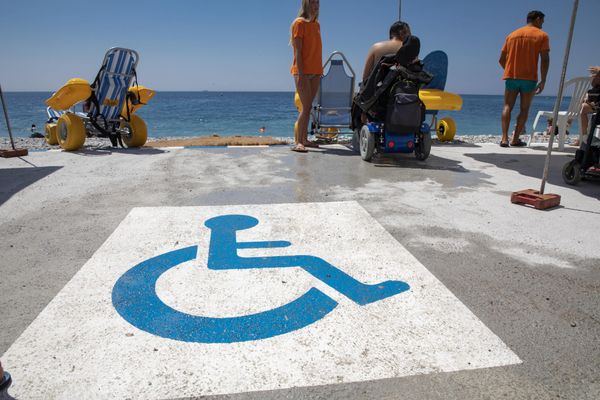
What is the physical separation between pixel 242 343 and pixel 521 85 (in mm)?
7666

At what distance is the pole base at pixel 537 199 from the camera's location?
3484 mm

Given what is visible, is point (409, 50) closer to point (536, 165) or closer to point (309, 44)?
point (309, 44)

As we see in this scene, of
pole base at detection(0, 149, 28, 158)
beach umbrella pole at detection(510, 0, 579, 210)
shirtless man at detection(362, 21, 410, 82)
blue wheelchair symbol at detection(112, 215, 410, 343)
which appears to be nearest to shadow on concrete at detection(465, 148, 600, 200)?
beach umbrella pole at detection(510, 0, 579, 210)

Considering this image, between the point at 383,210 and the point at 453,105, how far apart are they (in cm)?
462

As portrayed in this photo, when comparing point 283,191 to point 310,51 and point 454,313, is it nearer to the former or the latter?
point 454,313

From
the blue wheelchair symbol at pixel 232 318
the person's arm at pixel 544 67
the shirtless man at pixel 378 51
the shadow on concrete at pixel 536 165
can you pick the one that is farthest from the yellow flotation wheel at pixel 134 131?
the person's arm at pixel 544 67

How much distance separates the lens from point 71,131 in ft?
20.6

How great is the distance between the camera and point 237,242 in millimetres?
2734

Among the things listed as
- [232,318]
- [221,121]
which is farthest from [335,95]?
[221,121]

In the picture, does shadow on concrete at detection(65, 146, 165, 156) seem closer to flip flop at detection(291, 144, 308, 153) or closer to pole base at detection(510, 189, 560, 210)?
flip flop at detection(291, 144, 308, 153)

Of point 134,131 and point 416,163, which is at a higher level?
point 134,131

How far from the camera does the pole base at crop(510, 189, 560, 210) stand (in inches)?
137

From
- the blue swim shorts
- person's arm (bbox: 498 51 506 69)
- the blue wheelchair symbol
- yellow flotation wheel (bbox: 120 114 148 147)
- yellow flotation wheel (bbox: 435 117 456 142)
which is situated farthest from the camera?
yellow flotation wheel (bbox: 435 117 456 142)

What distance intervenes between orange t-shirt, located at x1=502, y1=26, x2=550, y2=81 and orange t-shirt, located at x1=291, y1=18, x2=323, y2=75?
370 cm
